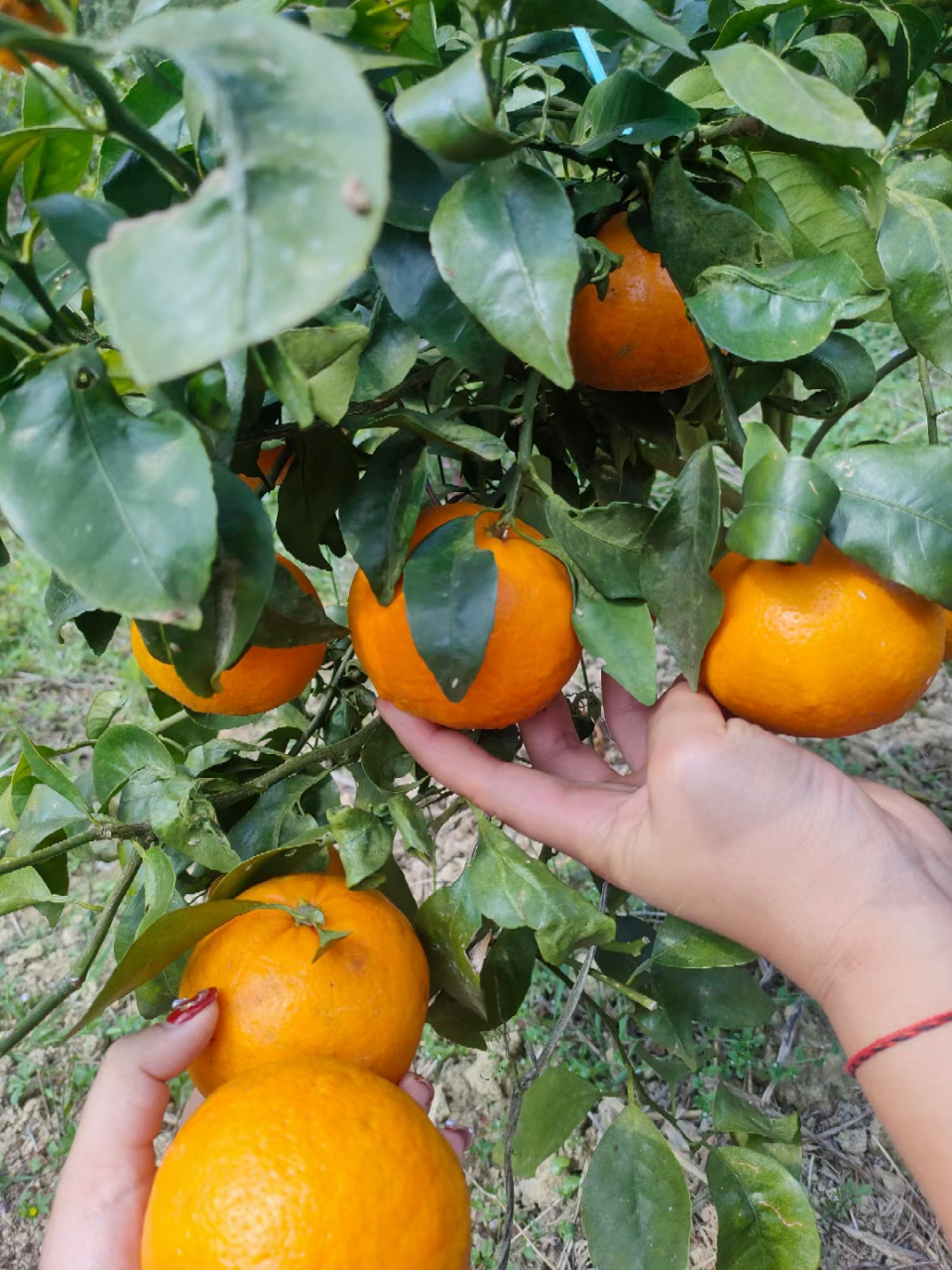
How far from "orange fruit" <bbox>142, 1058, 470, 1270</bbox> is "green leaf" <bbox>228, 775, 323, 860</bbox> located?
0.72ft

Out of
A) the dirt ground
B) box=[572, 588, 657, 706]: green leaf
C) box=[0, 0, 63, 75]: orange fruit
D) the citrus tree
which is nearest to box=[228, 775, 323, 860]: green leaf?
the citrus tree

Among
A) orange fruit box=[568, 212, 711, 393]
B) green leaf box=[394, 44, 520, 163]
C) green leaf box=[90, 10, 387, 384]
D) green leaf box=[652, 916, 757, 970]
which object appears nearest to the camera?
green leaf box=[90, 10, 387, 384]

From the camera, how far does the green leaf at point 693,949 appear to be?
2.33 ft

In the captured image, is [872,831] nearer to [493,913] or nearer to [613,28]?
[493,913]

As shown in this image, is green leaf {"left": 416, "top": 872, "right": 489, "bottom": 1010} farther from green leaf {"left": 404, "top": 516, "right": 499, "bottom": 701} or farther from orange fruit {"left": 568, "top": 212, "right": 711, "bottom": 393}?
orange fruit {"left": 568, "top": 212, "right": 711, "bottom": 393}

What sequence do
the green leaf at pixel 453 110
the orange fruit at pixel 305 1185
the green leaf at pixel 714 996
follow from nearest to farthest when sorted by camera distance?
the green leaf at pixel 453 110
the orange fruit at pixel 305 1185
the green leaf at pixel 714 996

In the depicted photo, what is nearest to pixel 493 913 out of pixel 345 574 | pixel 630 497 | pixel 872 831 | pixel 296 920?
pixel 296 920

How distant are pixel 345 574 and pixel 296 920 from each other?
1.48 metres

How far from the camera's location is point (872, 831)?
65 centimetres

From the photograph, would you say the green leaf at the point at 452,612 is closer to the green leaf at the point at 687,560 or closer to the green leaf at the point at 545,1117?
the green leaf at the point at 687,560

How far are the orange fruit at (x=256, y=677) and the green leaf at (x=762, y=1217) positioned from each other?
0.53 meters

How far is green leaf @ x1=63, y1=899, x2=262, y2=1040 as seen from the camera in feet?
1.86

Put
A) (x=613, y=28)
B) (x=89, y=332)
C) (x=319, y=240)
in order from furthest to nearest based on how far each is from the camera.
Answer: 1. (x=89, y=332)
2. (x=613, y=28)
3. (x=319, y=240)

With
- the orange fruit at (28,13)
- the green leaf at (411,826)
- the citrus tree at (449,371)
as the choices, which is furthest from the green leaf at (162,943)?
the orange fruit at (28,13)
